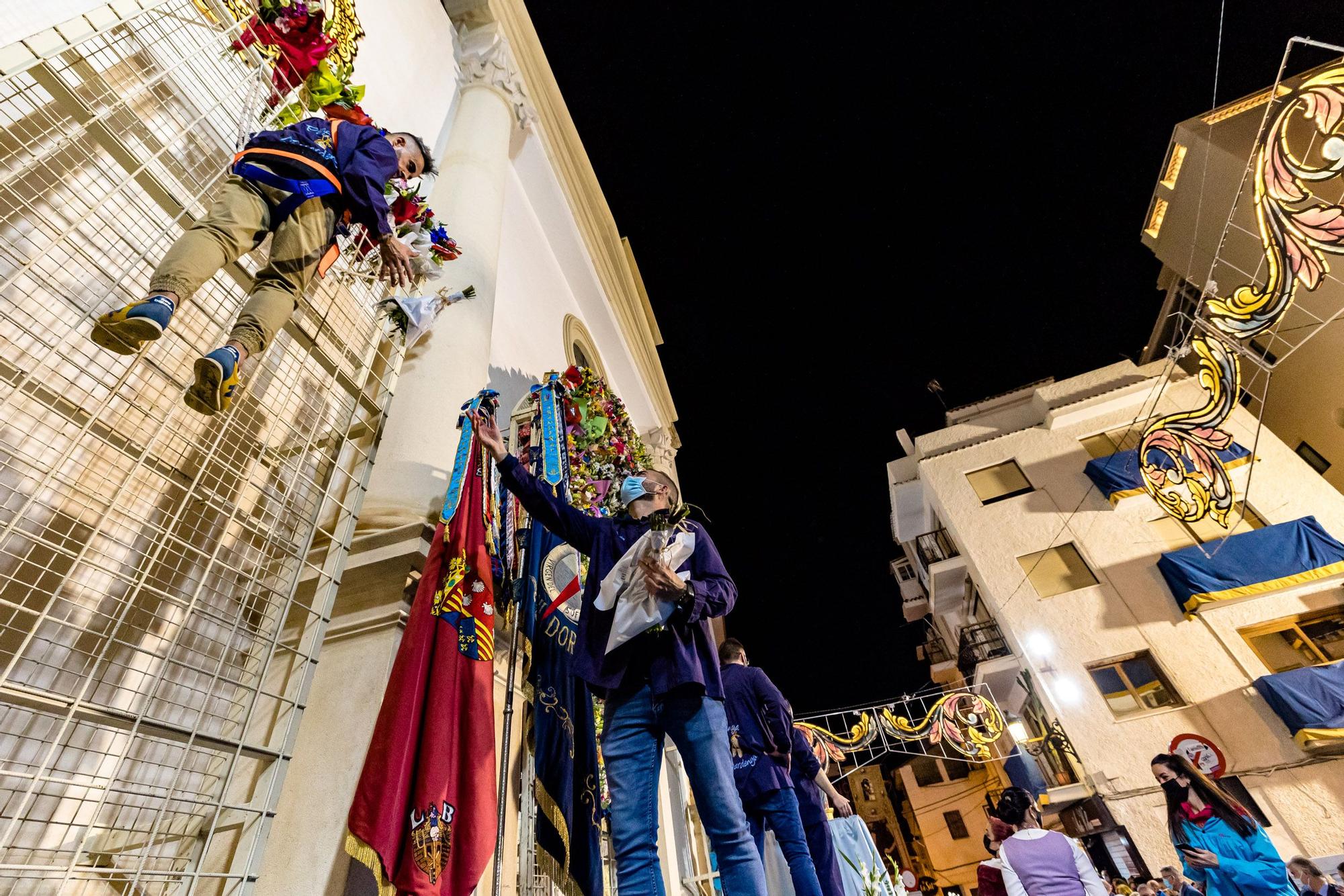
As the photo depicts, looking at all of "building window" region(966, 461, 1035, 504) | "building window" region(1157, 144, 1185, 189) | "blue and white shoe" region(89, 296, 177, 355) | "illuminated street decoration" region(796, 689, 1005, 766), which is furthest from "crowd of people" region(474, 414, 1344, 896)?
"building window" region(1157, 144, 1185, 189)

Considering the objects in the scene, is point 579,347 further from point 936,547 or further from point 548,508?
point 936,547

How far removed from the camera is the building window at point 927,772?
988 inches

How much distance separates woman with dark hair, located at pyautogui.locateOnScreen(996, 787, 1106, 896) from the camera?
2988 mm

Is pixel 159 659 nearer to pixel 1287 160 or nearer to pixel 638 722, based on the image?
pixel 638 722

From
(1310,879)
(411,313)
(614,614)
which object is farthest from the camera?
(1310,879)

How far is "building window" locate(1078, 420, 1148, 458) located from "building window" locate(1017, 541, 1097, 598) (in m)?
2.65

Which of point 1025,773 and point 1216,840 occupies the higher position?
point 1025,773

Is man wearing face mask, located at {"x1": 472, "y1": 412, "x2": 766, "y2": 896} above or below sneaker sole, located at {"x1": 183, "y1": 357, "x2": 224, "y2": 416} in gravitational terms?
below

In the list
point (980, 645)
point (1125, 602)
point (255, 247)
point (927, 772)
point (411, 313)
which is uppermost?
point (927, 772)

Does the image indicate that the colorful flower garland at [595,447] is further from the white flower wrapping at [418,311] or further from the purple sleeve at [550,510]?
the purple sleeve at [550,510]

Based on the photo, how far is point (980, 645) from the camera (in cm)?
1443

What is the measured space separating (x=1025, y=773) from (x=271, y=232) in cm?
1616

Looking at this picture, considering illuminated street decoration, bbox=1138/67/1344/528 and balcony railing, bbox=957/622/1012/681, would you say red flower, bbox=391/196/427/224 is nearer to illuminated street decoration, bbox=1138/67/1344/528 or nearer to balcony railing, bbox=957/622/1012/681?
illuminated street decoration, bbox=1138/67/1344/528

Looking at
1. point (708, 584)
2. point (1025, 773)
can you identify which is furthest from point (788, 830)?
point (1025, 773)
